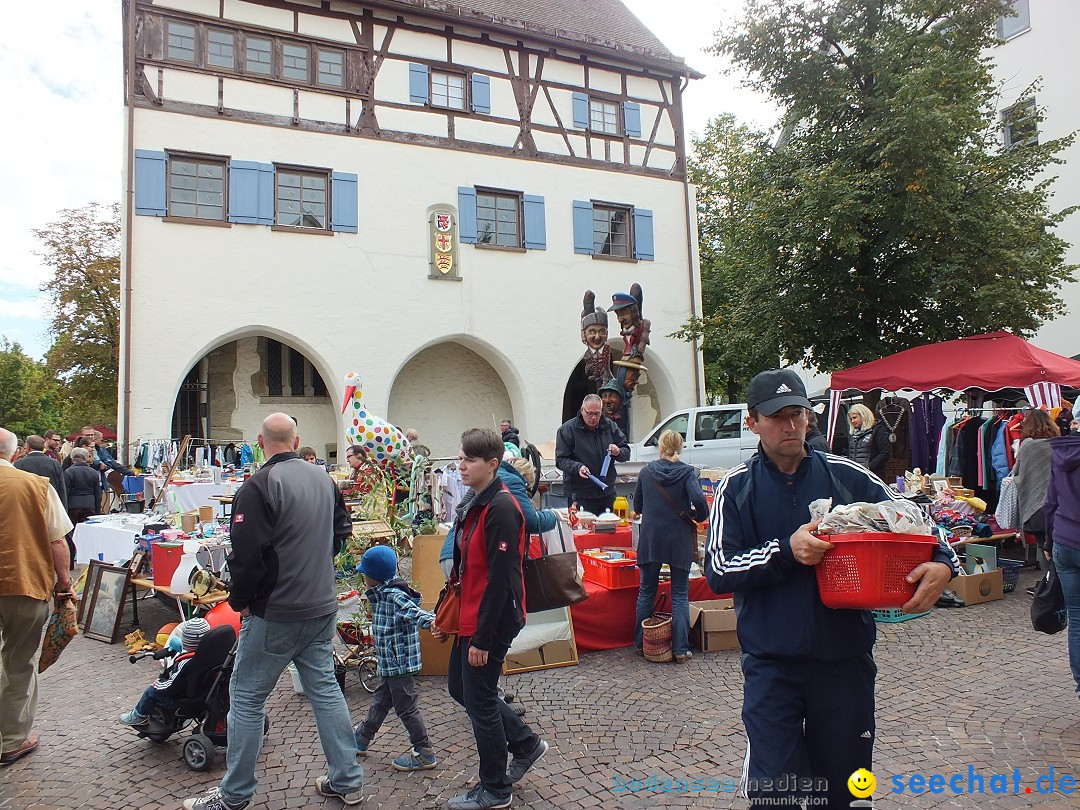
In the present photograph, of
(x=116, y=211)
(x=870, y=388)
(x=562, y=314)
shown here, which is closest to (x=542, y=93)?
(x=562, y=314)

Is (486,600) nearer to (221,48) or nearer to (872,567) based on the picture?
(872,567)

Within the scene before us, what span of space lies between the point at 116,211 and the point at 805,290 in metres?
21.6

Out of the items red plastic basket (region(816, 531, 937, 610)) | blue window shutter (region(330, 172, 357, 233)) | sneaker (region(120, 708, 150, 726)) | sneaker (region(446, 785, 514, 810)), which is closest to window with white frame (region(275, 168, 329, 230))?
blue window shutter (region(330, 172, 357, 233))

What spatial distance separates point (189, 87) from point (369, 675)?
43.5 feet

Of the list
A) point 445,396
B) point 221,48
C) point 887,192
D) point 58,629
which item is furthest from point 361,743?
point 221,48

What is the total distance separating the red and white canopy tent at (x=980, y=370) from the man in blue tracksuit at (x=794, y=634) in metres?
→ 7.77

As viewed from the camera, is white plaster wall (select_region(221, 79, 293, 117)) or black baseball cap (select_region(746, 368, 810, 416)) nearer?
black baseball cap (select_region(746, 368, 810, 416))

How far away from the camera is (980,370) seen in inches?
355

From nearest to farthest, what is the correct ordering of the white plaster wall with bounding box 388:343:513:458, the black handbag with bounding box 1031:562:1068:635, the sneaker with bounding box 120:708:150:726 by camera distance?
1. the sneaker with bounding box 120:708:150:726
2. the black handbag with bounding box 1031:562:1068:635
3. the white plaster wall with bounding box 388:343:513:458

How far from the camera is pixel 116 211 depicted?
78.3 feet

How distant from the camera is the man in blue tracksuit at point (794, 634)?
2.28 metres

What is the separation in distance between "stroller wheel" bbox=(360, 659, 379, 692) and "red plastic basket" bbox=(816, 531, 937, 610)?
369 centimetres

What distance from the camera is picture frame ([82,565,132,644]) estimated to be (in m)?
6.66

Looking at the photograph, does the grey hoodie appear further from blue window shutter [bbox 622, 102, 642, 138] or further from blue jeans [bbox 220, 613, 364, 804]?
blue window shutter [bbox 622, 102, 642, 138]
